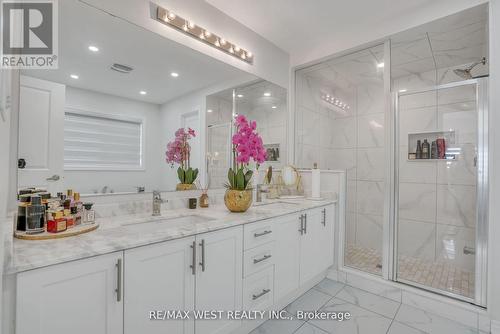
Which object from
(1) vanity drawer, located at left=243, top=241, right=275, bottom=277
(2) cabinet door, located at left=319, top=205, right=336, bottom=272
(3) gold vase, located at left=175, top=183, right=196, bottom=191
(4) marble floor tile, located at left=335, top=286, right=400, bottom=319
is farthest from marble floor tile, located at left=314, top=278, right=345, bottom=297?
(3) gold vase, located at left=175, top=183, right=196, bottom=191

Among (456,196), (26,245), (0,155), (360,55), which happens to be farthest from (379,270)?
(0,155)

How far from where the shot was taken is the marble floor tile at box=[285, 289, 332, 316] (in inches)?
77.1

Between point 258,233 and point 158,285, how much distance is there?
2.29 feet

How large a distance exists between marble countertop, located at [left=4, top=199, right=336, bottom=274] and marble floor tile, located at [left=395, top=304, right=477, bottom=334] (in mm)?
1286

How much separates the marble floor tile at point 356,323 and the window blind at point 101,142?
5.86ft

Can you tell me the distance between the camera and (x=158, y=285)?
3.63 ft

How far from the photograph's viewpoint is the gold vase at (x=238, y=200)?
180 centimetres

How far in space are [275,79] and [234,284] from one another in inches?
84.5

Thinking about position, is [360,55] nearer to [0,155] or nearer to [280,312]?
[280,312]

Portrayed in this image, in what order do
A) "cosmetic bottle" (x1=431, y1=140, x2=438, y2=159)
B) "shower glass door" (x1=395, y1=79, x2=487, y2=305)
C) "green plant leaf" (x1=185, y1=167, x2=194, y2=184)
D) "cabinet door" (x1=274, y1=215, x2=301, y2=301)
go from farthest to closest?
"cosmetic bottle" (x1=431, y1=140, x2=438, y2=159) < "green plant leaf" (x1=185, y1=167, x2=194, y2=184) < "shower glass door" (x1=395, y1=79, x2=487, y2=305) < "cabinet door" (x1=274, y1=215, x2=301, y2=301)

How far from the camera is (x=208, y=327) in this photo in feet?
4.27

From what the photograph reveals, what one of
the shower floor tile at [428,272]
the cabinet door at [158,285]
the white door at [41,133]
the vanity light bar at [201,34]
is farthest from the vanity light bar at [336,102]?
the white door at [41,133]

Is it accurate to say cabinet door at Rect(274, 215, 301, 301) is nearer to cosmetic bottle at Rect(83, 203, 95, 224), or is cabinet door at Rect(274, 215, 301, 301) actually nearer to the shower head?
cosmetic bottle at Rect(83, 203, 95, 224)

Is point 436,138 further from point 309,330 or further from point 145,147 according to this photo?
point 145,147
